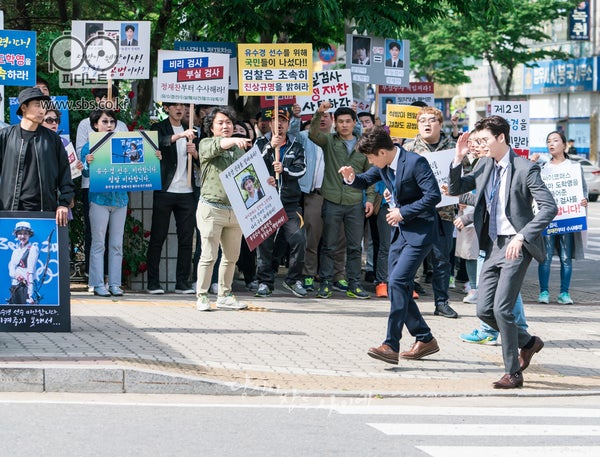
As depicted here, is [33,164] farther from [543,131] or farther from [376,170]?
[543,131]

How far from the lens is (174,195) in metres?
13.1

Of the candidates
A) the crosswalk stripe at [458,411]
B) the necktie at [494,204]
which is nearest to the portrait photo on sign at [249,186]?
the necktie at [494,204]

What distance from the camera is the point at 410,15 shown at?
1672 centimetres

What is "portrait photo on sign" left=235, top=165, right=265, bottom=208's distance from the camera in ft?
39.0

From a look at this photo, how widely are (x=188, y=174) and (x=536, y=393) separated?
5.41 meters

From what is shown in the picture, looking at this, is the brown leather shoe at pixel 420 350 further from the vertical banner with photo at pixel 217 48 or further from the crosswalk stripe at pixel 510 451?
the vertical banner with photo at pixel 217 48

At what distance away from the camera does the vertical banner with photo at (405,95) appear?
1883cm

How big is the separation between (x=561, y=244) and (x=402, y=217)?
527cm

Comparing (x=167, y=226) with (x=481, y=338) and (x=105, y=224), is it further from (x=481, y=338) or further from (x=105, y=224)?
(x=481, y=338)

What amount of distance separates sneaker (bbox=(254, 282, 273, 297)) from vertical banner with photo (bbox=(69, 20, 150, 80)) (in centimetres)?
270

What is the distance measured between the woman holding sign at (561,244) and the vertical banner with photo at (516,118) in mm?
790

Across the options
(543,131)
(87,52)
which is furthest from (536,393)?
(543,131)

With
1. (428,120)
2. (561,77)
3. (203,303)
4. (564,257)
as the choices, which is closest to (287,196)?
(428,120)

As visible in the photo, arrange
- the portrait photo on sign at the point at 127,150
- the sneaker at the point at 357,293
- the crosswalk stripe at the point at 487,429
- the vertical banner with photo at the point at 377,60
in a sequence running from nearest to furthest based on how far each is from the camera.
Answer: the crosswalk stripe at the point at 487,429
the portrait photo on sign at the point at 127,150
the sneaker at the point at 357,293
the vertical banner with photo at the point at 377,60
